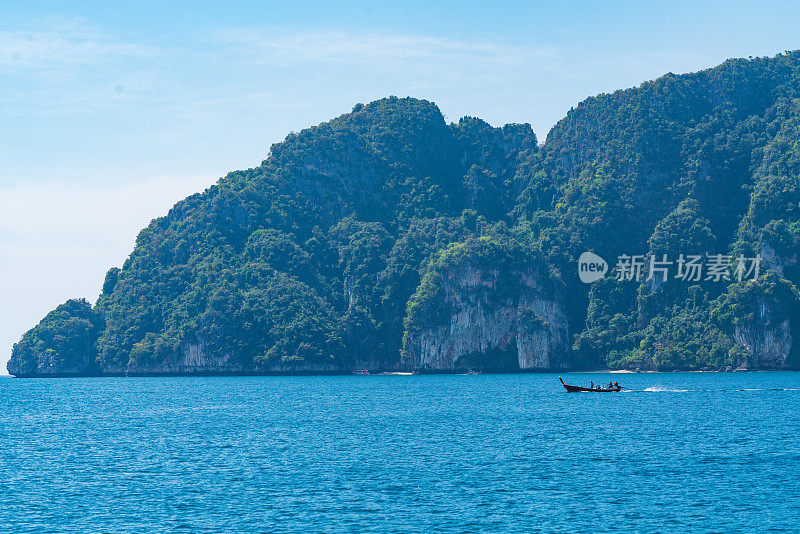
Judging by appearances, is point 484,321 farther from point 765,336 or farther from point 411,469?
point 411,469

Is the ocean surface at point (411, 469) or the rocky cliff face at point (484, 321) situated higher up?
the rocky cliff face at point (484, 321)

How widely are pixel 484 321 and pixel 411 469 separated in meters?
142

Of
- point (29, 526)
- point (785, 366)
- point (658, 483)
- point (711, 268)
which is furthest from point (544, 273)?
point (29, 526)

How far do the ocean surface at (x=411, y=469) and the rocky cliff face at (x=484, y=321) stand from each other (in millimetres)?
96030

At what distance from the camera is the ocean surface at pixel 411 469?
3803cm

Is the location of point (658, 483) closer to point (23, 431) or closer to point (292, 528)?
point (292, 528)

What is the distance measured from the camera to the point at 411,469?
49.7 metres

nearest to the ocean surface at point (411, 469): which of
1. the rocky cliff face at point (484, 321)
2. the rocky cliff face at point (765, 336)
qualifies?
the rocky cliff face at point (765, 336)

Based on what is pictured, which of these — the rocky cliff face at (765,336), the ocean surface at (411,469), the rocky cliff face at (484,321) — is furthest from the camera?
the rocky cliff face at (484,321)

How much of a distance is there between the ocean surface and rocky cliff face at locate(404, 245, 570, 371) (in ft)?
315

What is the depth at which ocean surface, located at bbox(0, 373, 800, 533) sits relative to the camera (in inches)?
1497

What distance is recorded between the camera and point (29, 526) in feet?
124

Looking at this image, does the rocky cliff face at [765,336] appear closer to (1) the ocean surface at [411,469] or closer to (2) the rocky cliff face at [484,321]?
(2) the rocky cliff face at [484,321]

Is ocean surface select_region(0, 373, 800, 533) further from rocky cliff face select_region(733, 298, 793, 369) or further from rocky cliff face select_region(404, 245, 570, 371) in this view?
rocky cliff face select_region(404, 245, 570, 371)
